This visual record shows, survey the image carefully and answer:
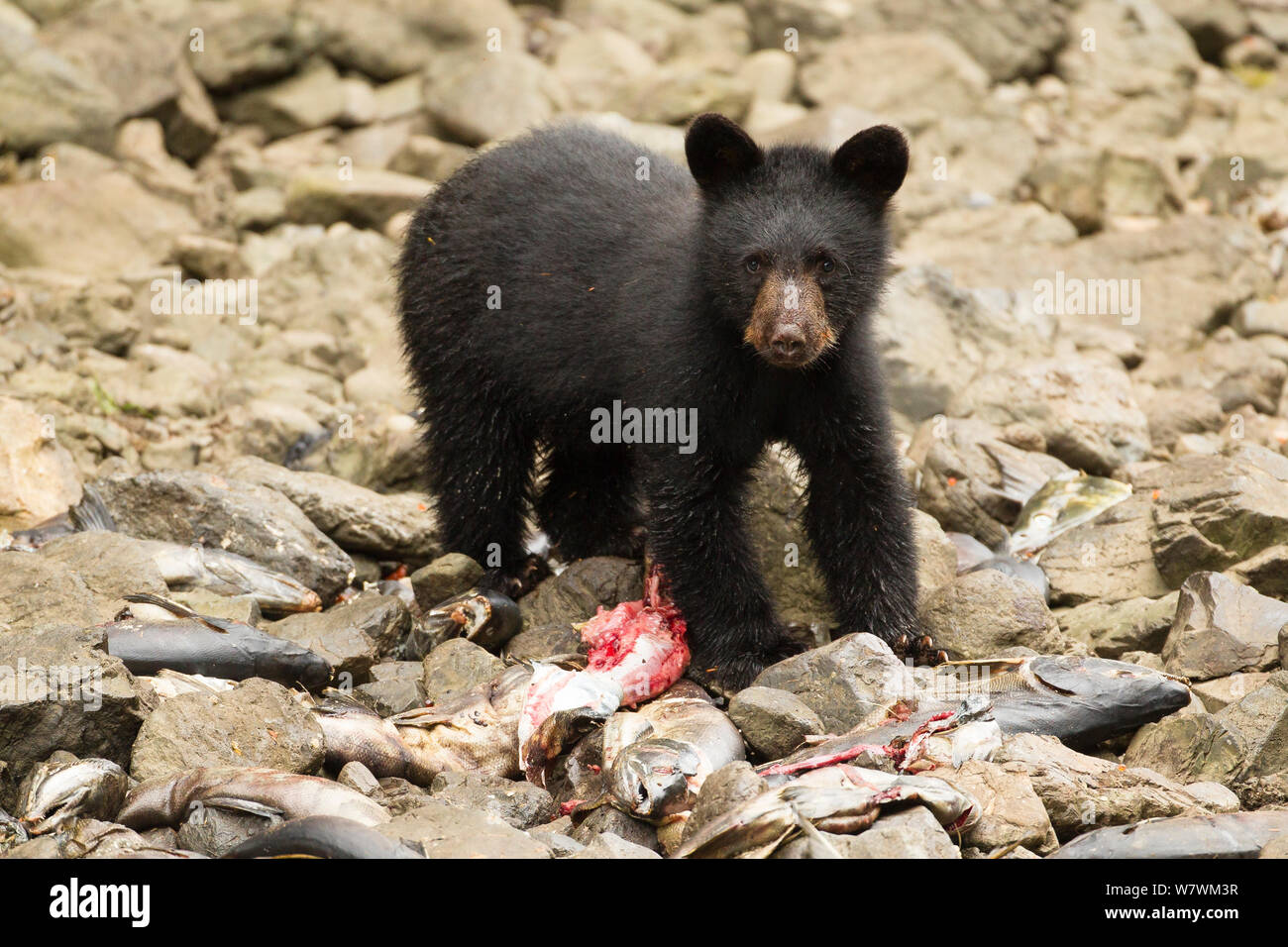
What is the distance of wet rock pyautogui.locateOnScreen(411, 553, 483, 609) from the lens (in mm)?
7441

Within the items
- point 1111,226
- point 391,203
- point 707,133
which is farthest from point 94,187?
point 1111,226

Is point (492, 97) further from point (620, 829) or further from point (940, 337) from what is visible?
point (620, 829)

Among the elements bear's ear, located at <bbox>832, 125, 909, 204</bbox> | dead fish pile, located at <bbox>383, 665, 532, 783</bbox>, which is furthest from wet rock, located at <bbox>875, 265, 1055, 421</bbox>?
dead fish pile, located at <bbox>383, 665, 532, 783</bbox>

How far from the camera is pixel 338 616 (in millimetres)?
6852

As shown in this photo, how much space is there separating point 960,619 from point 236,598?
329 cm

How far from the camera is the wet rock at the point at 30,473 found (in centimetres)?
778

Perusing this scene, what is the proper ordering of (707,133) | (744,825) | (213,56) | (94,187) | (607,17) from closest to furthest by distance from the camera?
(744,825)
(707,133)
(94,187)
(213,56)
(607,17)

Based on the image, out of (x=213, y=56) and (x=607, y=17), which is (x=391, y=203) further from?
(x=607, y=17)

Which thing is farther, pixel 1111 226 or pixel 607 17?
pixel 607 17

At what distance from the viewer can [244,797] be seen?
4.82 metres

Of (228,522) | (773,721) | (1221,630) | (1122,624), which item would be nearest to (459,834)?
(773,721)

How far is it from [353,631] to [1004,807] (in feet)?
10.2

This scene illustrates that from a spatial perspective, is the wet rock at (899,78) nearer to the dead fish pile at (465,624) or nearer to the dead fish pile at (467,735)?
the dead fish pile at (465,624)

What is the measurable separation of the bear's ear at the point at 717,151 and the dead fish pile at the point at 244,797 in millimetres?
3045
